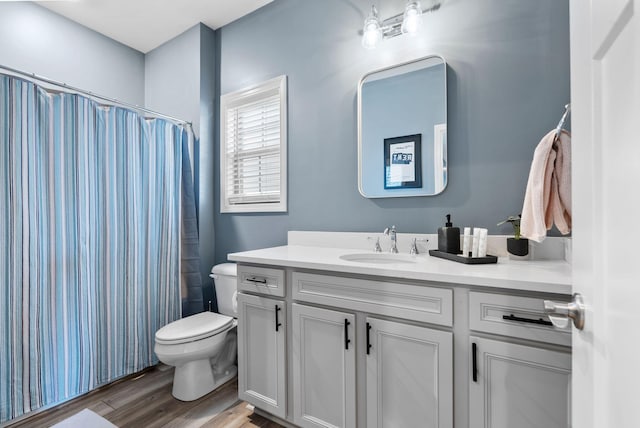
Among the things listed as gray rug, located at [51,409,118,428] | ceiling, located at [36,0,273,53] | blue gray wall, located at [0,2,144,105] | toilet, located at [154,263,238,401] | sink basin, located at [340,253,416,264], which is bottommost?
toilet, located at [154,263,238,401]

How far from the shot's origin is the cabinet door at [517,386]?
900mm

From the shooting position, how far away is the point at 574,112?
0.58 m

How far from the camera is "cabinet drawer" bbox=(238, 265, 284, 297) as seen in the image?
1496 millimetres

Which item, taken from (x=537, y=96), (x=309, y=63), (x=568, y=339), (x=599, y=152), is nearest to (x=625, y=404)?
(x=599, y=152)

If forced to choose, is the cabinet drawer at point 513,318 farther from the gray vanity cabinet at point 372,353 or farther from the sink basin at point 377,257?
the sink basin at point 377,257

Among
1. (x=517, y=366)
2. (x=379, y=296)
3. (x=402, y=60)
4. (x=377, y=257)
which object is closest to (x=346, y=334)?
(x=379, y=296)

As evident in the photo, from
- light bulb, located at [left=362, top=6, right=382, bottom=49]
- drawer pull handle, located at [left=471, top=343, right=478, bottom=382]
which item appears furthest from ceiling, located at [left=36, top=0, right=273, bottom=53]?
drawer pull handle, located at [left=471, top=343, right=478, bottom=382]

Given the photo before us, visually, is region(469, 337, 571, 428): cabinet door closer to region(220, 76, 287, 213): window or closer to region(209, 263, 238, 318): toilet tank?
region(220, 76, 287, 213): window

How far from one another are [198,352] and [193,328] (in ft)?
0.52

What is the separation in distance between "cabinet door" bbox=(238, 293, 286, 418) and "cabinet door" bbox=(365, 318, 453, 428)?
18.4 inches

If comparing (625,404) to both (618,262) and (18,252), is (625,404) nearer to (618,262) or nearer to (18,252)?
(618,262)

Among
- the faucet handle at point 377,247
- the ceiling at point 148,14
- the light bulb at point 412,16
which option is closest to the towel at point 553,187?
the faucet handle at point 377,247

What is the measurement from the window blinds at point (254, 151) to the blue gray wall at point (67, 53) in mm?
1116

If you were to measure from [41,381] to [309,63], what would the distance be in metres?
2.52
